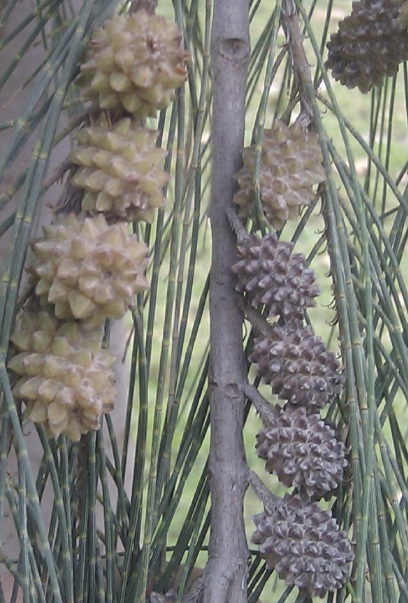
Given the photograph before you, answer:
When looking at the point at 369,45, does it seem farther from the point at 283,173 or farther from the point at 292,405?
the point at 292,405

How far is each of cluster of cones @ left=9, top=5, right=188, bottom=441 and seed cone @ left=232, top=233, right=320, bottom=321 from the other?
0.06m

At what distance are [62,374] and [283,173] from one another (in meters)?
0.17

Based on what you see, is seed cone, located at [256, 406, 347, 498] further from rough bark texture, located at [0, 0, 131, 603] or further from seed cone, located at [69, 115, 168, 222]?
rough bark texture, located at [0, 0, 131, 603]

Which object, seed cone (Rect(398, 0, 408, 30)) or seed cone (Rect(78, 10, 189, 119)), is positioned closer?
seed cone (Rect(78, 10, 189, 119))

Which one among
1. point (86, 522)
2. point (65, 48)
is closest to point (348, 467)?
point (86, 522)

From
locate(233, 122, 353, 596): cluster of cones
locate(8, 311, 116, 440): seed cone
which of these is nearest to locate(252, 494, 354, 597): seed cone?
locate(233, 122, 353, 596): cluster of cones

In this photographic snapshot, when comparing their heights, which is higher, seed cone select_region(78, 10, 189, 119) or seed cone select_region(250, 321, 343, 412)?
seed cone select_region(78, 10, 189, 119)

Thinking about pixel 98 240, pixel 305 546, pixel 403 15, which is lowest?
pixel 305 546

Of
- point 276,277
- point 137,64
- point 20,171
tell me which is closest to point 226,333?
point 276,277

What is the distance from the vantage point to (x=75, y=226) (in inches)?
14.8

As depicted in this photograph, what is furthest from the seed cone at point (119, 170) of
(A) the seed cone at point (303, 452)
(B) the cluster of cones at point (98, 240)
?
(A) the seed cone at point (303, 452)

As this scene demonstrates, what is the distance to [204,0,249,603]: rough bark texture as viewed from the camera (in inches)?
17.4

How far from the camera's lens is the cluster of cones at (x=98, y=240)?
371 mm

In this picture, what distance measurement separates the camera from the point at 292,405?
0.43 metres
